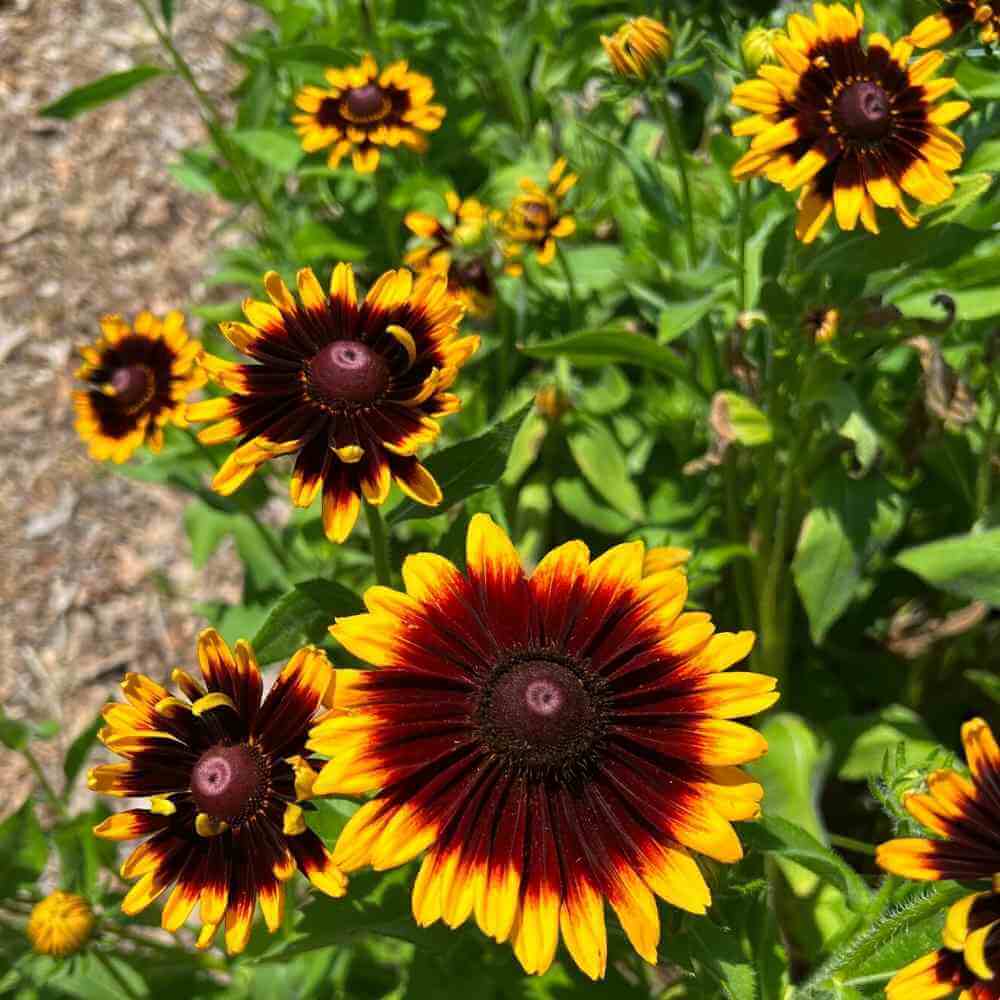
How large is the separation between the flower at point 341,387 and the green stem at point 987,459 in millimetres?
1064

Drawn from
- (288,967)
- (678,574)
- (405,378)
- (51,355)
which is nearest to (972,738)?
(678,574)

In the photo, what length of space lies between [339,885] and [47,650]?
2244 millimetres

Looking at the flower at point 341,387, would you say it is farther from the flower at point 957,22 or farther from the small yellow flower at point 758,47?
the flower at point 957,22

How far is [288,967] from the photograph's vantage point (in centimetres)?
188

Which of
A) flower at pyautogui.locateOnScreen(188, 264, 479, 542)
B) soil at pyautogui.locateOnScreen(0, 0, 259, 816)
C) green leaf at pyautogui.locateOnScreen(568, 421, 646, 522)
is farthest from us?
soil at pyautogui.locateOnScreen(0, 0, 259, 816)

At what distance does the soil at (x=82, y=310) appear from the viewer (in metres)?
3.04

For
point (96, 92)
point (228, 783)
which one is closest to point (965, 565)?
point (228, 783)

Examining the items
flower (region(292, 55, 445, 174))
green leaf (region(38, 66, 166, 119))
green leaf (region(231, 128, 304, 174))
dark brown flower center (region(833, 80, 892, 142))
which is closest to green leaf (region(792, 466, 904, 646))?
dark brown flower center (region(833, 80, 892, 142))

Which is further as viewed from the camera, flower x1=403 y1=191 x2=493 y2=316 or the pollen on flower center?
flower x1=403 y1=191 x2=493 y2=316

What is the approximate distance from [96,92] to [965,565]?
6.85ft

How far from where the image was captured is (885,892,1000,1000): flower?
3.01ft

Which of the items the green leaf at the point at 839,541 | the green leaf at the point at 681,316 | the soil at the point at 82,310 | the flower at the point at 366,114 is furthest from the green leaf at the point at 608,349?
the soil at the point at 82,310

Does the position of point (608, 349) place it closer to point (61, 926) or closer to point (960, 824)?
point (960, 824)

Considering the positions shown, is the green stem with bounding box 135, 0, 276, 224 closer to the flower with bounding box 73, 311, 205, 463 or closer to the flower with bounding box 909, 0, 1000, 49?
the flower with bounding box 73, 311, 205, 463
